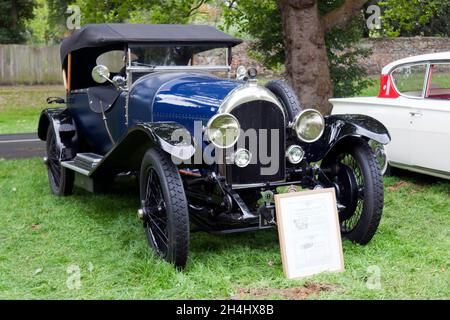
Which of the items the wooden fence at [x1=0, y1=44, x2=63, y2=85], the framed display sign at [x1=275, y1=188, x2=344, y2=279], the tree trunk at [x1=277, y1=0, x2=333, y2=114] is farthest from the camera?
the wooden fence at [x1=0, y1=44, x2=63, y2=85]

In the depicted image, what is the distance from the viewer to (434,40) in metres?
19.7

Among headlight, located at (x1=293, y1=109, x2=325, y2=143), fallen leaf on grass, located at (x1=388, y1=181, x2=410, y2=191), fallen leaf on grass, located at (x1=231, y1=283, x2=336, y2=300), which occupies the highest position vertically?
headlight, located at (x1=293, y1=109, x2=325, y2=143)

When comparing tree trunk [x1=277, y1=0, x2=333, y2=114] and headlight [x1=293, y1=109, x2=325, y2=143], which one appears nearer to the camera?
headlight [x1=293, y1=109, x2=325, y2=143]

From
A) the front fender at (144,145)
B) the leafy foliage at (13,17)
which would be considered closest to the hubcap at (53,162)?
the front fender at (144,145)

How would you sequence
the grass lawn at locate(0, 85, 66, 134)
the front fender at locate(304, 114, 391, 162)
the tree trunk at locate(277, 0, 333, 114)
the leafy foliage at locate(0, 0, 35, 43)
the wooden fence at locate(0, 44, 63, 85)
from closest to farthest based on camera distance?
1. the front fender at locate(304, 114, 391, 162)
2. the tree trunk at locate(277, 0, 333, 114)
3. the grass lawn at locate(0, 85, 66, 134)
4. the wooden fence at locate(0, 44, 63, 85)
5. the leafy foliage at locate(0, 0, 35, 43)

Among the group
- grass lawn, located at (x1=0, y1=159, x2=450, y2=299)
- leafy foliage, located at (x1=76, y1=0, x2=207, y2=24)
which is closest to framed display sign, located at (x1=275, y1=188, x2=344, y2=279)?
grass lawn, located at (x1=0, y1=159, x2=450, y2=299)

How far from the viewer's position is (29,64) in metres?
18.3

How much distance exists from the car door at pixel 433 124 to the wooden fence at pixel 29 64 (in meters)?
14.2

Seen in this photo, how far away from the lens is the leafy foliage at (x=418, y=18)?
1117cm

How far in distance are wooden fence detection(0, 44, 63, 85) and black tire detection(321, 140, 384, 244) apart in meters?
15.1

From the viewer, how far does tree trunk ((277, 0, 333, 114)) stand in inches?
337

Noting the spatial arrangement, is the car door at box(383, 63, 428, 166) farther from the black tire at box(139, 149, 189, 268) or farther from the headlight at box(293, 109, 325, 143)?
the black tire at box(139, 149, 189, 268)
